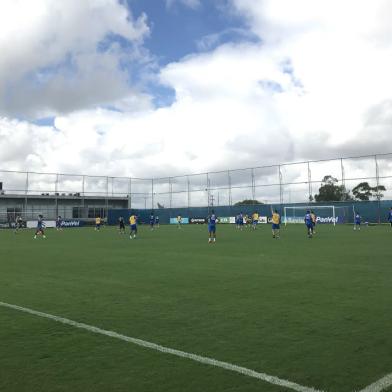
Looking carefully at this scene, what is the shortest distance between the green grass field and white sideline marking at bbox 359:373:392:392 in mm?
66

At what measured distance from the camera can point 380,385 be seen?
4.16 m

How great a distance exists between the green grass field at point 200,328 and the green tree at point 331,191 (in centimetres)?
4409

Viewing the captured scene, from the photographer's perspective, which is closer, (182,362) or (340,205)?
(182,362)

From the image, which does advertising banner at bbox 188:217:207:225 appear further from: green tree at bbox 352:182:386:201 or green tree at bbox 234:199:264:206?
green tree at bbox 352:182:386:201

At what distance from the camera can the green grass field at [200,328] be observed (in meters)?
4.43

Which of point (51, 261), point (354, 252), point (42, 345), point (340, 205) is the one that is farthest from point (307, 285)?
point (340, 205)

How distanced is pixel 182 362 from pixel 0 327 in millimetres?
3075

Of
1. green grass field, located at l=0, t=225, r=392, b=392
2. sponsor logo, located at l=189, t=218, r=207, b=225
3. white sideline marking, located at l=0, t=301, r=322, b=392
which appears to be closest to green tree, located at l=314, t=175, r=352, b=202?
sponsor logo, located at l=189, t=218, r=207, b=225

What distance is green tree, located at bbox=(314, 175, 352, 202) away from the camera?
54.0 m

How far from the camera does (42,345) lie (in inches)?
216

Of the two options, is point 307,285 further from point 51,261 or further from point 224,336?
point 51,261

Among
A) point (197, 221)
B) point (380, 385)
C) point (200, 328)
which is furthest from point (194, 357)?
point (197, 221)

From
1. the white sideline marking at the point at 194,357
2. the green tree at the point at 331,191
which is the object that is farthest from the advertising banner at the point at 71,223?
the white sideline marking at the point at 194,357

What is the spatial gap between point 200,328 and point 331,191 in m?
55.9
